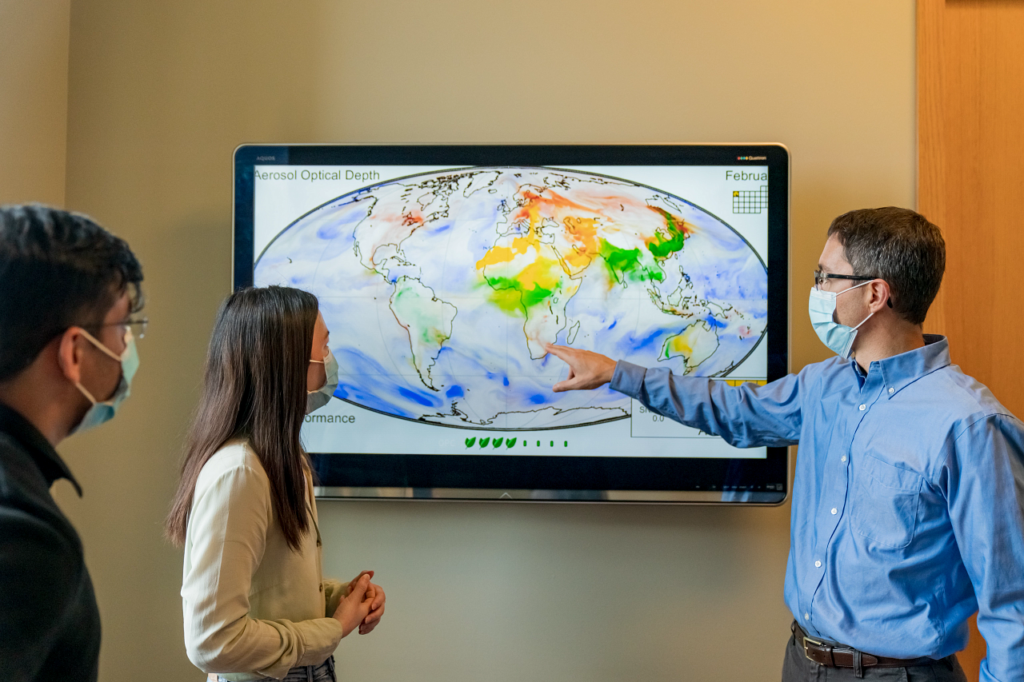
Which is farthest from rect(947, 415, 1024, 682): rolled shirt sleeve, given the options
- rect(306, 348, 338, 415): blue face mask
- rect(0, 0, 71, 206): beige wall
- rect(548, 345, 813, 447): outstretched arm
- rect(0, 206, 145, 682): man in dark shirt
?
rect(0, 0, 71, 206): beige wall

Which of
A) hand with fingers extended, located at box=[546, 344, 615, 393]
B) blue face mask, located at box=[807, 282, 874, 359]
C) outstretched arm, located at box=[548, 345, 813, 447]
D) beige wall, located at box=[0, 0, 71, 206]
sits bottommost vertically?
outstretched arm, located at box=[548, 345, 813, 447]

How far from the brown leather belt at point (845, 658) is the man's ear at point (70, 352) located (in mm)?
1465

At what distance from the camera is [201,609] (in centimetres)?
115

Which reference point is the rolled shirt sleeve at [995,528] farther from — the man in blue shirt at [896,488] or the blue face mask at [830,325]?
the blue face mask at [830,325]

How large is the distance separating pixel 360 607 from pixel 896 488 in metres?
1.11

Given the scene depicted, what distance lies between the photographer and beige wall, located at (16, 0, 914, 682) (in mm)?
2092

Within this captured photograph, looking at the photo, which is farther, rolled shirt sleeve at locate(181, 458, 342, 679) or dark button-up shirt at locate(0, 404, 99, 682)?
rolled shirt sleeve at locate(181, 458, 342, 679)

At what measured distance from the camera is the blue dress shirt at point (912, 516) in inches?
49.1

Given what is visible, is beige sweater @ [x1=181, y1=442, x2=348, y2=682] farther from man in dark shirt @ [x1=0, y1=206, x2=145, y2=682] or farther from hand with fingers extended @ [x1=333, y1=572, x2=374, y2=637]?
man in dark shirt @ [x1=0, y1=206, x2=145, y2=682]

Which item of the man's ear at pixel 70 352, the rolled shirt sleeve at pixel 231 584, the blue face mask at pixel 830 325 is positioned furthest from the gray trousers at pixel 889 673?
the man's ear at pixel 70 352

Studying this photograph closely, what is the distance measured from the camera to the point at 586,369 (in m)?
1.82

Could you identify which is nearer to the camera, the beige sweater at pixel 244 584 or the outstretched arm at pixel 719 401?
the beige sweater at pixel 244 584

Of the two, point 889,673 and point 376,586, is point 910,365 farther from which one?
point 376,586

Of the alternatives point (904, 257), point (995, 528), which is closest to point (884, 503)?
point (995, 528)
